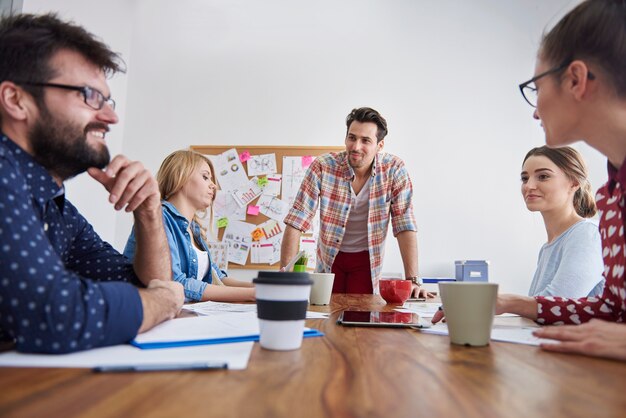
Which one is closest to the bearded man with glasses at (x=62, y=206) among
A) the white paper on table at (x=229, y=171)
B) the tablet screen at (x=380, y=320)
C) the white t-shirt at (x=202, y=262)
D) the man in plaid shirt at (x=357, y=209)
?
the tablet screen at (x=380, y=320)

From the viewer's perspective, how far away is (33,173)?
79 centimetres

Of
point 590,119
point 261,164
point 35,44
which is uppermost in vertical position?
point 261,164

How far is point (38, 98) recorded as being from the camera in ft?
2.80

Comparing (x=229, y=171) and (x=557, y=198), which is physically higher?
(x=229, y=171)

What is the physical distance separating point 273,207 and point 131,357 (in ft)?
9.26

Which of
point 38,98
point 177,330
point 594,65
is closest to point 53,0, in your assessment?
point 38,98

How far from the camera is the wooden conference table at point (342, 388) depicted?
37 centimetres

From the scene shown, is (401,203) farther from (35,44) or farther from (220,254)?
(35,44)

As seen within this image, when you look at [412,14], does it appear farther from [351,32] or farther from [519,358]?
[519,358]

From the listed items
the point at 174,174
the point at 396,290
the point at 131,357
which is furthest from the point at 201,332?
the point at 174,174

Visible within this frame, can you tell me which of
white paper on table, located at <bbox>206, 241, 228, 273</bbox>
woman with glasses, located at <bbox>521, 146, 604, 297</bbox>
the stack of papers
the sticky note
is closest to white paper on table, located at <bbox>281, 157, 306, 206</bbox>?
the sticky note

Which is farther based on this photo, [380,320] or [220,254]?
[220,254]

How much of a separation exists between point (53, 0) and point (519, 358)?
3.11 metres

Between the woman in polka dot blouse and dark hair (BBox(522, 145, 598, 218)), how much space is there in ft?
2.62
